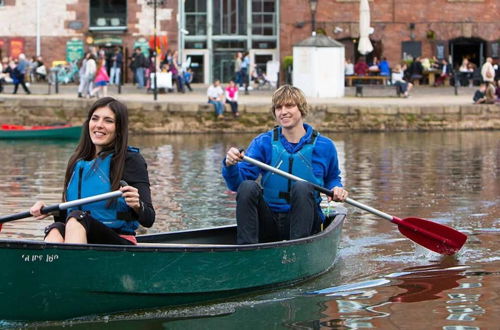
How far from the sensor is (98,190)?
29.8 ft

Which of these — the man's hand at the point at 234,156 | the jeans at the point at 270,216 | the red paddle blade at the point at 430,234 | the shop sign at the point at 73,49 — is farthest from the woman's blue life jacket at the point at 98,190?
the shop sign at the point at 73,49

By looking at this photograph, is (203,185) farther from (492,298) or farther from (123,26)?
(123,26)

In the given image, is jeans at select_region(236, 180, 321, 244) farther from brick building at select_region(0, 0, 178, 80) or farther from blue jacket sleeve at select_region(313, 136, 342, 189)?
brick building at select_region(0, 0, 178, 80)

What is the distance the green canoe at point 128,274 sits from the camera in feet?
27.6

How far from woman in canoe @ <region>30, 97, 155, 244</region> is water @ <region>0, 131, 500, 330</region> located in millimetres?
602

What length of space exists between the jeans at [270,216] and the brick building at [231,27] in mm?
34927

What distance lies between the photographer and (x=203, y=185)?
18.8m

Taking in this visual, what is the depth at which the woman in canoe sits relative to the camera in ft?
28.9

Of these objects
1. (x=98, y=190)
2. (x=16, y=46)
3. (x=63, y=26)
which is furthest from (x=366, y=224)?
(x=16, y=46)

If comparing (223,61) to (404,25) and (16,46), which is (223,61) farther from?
(16,46)

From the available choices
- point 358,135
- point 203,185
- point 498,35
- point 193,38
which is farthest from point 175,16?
point 203,185

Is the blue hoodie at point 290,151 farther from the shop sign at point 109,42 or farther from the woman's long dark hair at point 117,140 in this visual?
the shop sign at point 109,42

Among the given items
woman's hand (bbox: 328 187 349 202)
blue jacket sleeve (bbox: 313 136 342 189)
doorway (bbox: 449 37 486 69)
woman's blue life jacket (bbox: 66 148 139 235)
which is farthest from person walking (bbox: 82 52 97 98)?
woman's blue life jacket (bbox: 66 148 139 235)

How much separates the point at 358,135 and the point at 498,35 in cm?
1730
